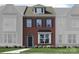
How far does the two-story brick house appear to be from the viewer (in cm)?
1334

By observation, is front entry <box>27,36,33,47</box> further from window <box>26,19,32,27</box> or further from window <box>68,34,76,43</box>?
window <box>68,34,76,43</box>

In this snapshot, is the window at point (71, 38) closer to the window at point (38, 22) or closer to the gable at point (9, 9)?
the window at point (38, 22)

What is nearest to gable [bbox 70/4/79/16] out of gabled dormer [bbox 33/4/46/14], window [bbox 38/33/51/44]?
gabled dormer [bbox 33/4/46/14]

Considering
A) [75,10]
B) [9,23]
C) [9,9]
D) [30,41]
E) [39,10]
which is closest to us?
[9,23]

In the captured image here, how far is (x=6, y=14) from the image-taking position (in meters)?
13.0

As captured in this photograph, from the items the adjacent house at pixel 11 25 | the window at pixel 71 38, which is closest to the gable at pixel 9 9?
the adjacent house at pixel 11 25

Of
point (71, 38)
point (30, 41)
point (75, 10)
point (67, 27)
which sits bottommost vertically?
point (30, 41)

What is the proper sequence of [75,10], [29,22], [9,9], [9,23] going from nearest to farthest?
[9,23]
[75,10]
[9,9]
[29,22]

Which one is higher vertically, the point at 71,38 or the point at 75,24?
the point at 75,24

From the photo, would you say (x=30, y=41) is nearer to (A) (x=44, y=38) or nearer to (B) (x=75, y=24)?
(A) (x=44, y=38)

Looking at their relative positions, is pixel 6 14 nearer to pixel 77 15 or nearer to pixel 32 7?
pixel 32 7

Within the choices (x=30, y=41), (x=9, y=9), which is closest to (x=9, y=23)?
(x=9, y=9)

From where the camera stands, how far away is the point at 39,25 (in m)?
14.2

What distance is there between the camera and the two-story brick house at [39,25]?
13.3 m
